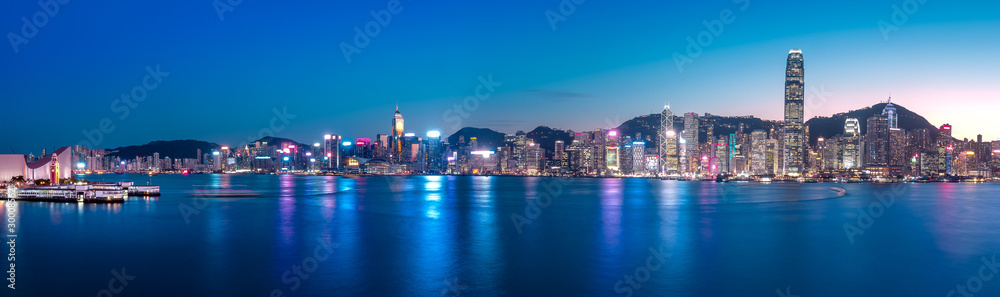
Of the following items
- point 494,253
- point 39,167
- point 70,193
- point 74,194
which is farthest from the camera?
point 39,167

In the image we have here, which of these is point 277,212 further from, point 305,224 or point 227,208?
point 305,224

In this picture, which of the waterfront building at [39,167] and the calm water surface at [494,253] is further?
the waterfront building at [39,167]

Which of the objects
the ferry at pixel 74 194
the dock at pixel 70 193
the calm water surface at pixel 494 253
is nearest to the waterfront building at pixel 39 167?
the dock at pixel 70 193

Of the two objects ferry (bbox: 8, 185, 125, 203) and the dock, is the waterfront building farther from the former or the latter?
ferry (bbox: 8, 185, 125, 203)

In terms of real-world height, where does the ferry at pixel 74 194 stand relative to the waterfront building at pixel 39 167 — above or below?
below

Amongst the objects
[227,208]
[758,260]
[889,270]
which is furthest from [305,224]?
[889,270]

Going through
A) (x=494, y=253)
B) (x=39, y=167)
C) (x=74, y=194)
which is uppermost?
(x=39, y=167)

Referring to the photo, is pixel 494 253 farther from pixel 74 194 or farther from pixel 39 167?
pixel 39 167

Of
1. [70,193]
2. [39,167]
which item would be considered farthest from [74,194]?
[39,167]

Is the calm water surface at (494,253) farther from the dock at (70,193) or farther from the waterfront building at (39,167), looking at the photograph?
the waterfront building at (39,167)
